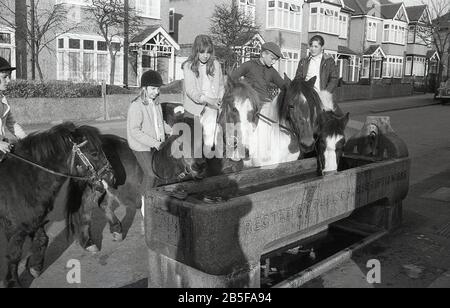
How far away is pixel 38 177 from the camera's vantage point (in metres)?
4.24

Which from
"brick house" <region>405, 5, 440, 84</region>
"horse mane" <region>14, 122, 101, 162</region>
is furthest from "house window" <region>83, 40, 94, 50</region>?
"brick house" <region>405, 5, 440, 84</region>

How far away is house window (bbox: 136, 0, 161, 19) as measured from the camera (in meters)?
25.9

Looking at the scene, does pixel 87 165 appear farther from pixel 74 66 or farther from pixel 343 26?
pixel 343 26

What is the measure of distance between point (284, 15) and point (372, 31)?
55.7 feet

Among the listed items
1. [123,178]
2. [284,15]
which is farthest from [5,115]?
[284,15]

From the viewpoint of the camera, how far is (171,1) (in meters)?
35.6

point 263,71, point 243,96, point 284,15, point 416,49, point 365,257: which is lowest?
point 365,257

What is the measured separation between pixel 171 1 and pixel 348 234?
33.0 m

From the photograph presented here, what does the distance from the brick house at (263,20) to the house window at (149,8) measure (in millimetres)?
4960

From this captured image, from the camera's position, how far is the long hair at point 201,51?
5.58 m

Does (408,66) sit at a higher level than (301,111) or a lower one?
higher

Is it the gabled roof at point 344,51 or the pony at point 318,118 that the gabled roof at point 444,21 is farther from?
the pony at point 318,118

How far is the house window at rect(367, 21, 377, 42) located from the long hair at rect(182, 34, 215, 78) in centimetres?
4498

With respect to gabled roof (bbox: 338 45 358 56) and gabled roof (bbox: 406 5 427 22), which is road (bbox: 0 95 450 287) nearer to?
gabled roof (bbox: 338 45 358 56)
